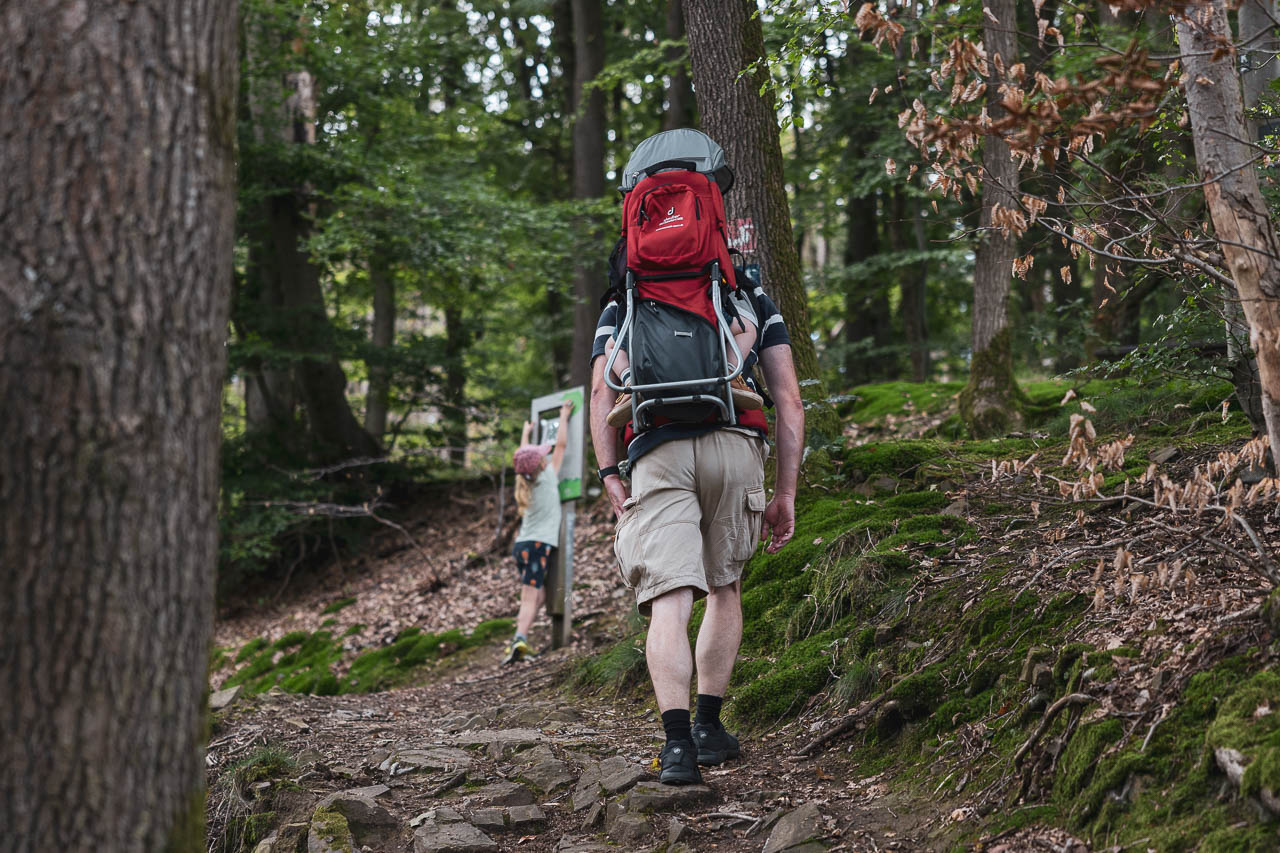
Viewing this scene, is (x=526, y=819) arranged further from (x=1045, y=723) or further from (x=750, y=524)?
(x=1045, y=723)

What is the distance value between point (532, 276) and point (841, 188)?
Answer: 531cm

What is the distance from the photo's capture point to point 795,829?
3.37 metres

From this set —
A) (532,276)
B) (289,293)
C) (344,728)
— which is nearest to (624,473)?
(344,728)

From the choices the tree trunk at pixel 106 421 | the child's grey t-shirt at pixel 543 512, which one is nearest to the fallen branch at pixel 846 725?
the tree trunk at pixel 106 421

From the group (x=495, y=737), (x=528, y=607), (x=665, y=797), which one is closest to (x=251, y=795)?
(x=495, y=737)

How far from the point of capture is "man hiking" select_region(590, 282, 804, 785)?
3910mm

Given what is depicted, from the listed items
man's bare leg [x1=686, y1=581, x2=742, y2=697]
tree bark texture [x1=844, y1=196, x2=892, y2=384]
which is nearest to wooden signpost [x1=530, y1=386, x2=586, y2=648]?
man's bare leg [x1=686, y1=581, x2=742, y2=697]

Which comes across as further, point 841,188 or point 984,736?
point 841,188

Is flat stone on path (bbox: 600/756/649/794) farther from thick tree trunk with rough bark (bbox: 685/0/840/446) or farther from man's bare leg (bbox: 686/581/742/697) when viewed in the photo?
thick tree trunk with rough bark (bbox: 685/0/840/446)

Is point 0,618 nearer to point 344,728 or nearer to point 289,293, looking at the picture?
point 344,728

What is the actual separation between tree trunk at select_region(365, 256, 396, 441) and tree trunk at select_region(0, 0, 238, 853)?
13610 millimetres

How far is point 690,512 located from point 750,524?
0.32 meters

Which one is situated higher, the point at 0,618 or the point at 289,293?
the point at 289,293

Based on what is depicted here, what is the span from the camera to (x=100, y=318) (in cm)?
209
